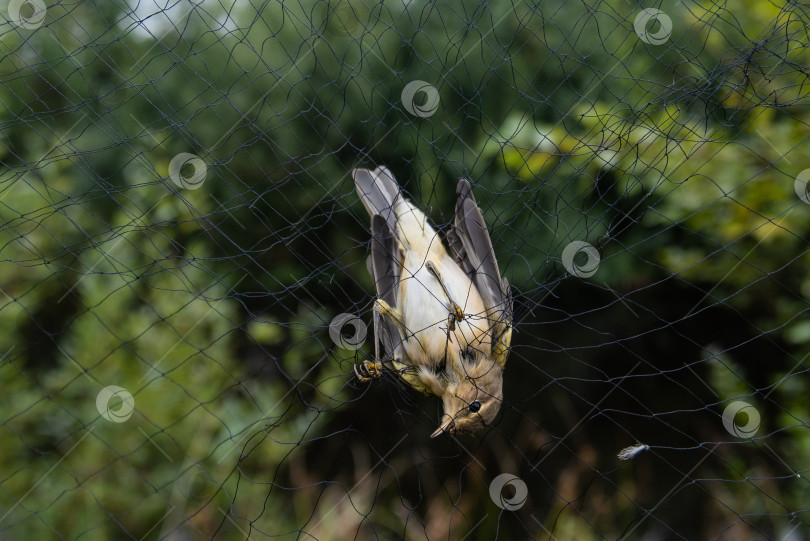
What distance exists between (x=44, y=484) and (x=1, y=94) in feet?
4.22

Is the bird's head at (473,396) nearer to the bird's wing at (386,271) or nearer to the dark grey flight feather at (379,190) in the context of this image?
the bird's wing at (386,271)

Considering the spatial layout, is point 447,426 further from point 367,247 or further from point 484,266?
point 367,247

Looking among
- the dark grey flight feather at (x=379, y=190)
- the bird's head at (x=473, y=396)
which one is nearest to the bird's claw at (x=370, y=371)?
the bird's head at (x=473, y=396)

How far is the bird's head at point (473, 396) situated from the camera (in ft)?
4.45

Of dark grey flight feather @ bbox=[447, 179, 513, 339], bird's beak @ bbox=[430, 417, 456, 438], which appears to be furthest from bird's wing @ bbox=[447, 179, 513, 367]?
bird's beak @ bbox=[430, 417, 456, 438]

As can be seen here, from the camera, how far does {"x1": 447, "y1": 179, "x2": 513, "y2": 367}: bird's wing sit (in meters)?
1.32

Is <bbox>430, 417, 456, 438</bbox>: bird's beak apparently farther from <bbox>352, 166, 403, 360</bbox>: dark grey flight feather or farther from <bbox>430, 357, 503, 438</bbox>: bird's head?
<bbox>352, 166, 403, 360</bbox>: dark grey flight feather

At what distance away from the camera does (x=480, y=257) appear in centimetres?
135

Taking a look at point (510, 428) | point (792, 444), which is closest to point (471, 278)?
point (792, 444)

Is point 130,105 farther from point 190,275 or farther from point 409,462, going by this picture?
point 409,462

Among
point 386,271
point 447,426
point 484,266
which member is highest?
point 484,266

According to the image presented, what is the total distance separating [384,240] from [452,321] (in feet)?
0.97

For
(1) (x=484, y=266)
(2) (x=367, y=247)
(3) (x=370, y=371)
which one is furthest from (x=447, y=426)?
(2) (x=367, y=247)

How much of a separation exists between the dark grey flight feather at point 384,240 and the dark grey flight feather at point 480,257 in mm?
159
